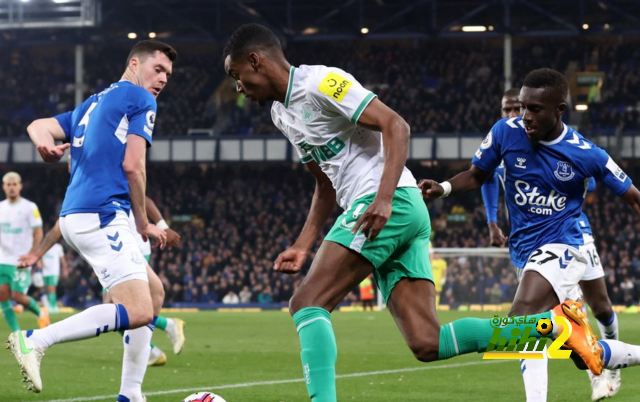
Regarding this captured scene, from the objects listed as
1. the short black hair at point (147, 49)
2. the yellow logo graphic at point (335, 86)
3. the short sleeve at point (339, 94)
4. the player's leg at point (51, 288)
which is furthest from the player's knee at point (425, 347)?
the player's leg at point (51, 288)

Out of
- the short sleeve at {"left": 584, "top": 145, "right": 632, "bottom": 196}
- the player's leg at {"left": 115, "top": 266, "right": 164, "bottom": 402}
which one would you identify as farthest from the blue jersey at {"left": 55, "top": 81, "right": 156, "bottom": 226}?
the short sleeve at {"left": 584, "top": 145, "right": 632, "bottom": 196}

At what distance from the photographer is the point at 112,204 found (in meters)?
6.21

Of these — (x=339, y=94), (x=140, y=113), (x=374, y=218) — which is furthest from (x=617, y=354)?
(x=140, y=113)

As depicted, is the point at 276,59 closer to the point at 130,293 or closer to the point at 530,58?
the point at 130,293

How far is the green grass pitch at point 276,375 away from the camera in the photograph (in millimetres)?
7652

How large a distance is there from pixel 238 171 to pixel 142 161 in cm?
3639

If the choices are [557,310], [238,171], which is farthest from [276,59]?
[238,171]

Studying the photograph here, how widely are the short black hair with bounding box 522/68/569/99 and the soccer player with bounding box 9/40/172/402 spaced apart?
2327mm

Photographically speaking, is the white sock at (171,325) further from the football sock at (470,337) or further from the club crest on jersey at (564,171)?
the football sock at (470,337)

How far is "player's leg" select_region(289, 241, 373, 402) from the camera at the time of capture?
4723 millimetres

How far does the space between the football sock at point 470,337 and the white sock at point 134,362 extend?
2067 millimetres

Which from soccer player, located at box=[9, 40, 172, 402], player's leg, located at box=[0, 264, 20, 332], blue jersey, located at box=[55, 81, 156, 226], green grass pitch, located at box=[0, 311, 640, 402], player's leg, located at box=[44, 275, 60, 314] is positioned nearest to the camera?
soccer player, located at box=[9, 40, 172, 402]

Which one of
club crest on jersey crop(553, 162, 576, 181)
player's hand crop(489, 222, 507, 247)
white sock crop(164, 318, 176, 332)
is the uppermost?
club crest on jersey crop(553, 162, 576, 181)

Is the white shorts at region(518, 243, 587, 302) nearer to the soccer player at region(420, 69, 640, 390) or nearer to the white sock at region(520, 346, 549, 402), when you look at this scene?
the soccer player at region(420, 69, 640, 390)
